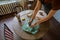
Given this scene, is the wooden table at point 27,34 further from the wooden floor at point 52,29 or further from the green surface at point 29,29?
the wooden floor at point 52,29

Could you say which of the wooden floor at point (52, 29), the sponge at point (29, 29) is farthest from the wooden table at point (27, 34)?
the wooden floor at point (52, 29)

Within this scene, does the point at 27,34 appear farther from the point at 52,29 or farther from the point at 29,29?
the point at 52,29

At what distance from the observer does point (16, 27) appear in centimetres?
202

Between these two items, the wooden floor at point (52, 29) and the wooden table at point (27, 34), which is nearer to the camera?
the wooden table at point (27, 34)

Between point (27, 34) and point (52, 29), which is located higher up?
point (27, 34)

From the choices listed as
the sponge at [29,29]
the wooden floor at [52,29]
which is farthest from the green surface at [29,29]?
the wooden floor at [52,29]

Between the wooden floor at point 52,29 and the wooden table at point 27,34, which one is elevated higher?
the wooden table at point 27,34

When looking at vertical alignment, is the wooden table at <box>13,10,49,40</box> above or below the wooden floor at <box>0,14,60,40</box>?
above

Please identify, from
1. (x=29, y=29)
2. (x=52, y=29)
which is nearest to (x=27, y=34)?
(x=29, y=29)

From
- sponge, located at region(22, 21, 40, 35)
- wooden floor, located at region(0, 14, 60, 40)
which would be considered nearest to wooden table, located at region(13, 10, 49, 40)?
sponge, located at region(22, 21, 40, 35)

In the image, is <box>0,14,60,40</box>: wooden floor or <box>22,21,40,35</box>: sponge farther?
<box>0,14,60,40</box>: wooden floor

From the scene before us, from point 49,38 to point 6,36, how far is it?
88cm

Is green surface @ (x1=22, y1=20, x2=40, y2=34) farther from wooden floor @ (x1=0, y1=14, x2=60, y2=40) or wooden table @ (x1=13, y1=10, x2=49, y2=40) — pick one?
wooden floor @ (x1=0, y1=14, x2=60, y2=40)

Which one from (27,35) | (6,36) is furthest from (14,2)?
(27,35)
